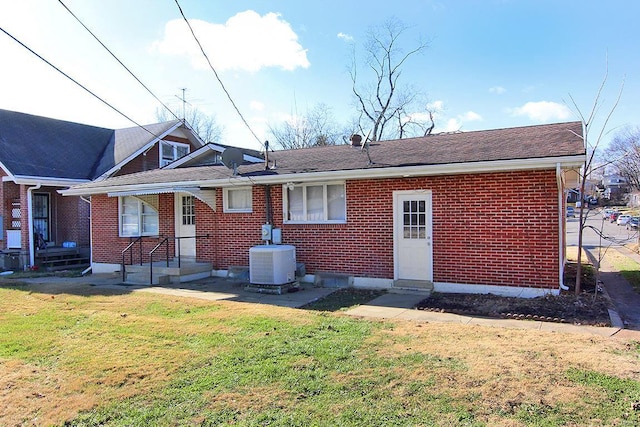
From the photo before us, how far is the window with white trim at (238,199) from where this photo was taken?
1258cm

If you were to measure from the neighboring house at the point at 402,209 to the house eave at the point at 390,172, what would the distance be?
2 centimetres

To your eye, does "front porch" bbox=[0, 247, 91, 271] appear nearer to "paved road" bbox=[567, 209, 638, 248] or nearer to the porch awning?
the porch awning

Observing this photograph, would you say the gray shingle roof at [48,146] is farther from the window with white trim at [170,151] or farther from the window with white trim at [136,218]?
the window with white trim at [136,218]

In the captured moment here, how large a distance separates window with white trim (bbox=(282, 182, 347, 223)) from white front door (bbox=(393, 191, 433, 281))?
1.40 m

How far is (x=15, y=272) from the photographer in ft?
53.2

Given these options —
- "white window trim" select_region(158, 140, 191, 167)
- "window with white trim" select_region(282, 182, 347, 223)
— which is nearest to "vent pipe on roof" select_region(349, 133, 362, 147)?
"window with white trim" select_region(282, 182, 347, 223)

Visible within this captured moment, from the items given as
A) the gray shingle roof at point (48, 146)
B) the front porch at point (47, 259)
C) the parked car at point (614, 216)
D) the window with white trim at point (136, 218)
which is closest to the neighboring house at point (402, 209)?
the window with white trim at point (136, 218)

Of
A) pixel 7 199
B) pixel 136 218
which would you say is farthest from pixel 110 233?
pixel 7 199

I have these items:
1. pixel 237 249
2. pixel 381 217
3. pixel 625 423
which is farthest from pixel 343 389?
pixel 237 249

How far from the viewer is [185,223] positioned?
546 inches

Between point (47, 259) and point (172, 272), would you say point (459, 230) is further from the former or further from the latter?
point (47, 259)

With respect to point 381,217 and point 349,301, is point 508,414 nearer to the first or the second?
point 349,301

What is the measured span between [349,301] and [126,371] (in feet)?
15.8

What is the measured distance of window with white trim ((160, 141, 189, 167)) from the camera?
21641 mm
